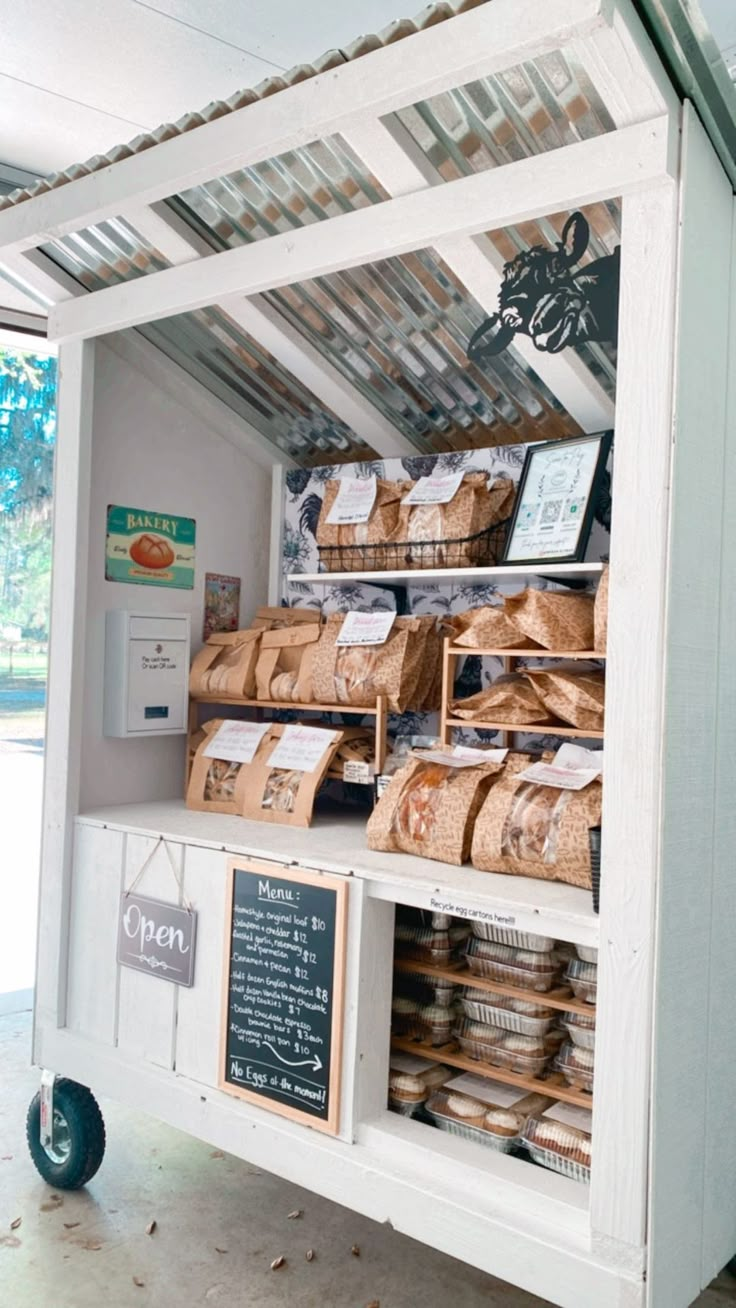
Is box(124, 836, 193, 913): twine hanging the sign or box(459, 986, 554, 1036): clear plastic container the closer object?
box(459, 986, 554, 1036): clear plastic container

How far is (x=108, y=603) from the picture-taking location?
10.9 feet

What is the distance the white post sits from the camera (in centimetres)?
313

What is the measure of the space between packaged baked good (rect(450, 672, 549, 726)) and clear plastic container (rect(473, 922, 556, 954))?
0.55 m

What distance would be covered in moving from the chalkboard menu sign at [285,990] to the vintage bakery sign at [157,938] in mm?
155

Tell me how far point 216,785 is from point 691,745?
166 cm

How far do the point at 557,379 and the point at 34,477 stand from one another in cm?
240

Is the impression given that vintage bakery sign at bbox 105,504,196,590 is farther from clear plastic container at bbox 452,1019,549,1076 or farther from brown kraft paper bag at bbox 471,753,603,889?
clear plastic container at bbox 452,1019,549,1076

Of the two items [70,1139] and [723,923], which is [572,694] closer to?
[723,923]

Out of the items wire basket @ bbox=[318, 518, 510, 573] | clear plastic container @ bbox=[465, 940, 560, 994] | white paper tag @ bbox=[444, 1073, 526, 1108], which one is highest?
wire basket @ bbox=[318, 518, 510, 573]

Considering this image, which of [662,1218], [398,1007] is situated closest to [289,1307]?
[398,1007]

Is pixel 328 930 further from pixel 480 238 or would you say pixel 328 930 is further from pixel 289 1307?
pixel 480 238

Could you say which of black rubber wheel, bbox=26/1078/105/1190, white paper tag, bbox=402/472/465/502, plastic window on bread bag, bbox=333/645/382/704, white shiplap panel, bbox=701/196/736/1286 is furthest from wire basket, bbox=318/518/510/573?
black rubber wheel, bbox=26/1078/105/1190

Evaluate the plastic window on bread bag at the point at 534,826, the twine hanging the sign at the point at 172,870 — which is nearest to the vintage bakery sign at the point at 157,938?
the twine hanging the sign at the point at 172,870

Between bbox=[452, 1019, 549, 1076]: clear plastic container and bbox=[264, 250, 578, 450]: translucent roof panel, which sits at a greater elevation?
bbox=[264, 250, 578, 450]: translucent roof panel
